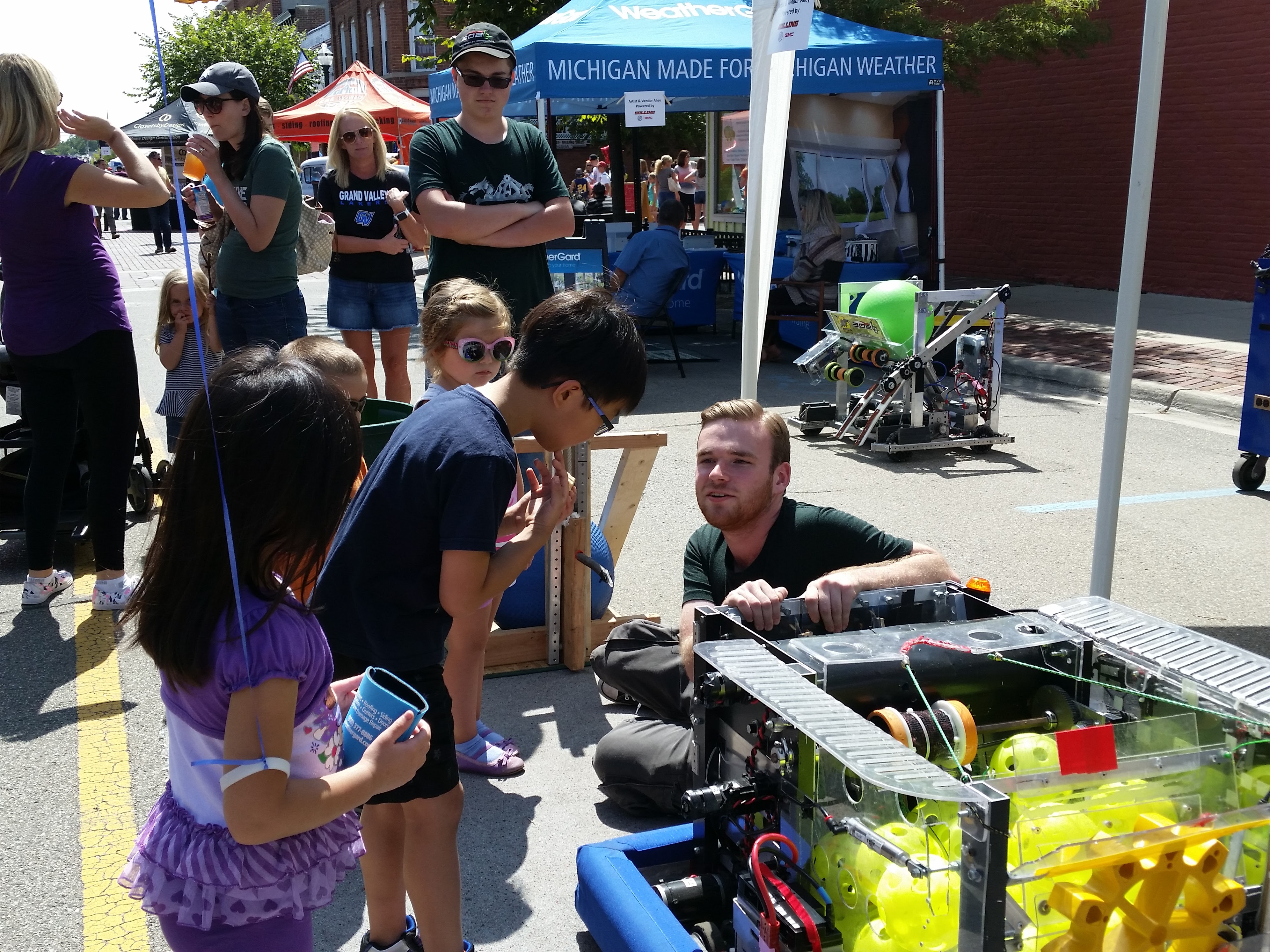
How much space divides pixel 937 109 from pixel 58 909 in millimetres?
10481

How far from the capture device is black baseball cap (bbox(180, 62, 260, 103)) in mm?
4414

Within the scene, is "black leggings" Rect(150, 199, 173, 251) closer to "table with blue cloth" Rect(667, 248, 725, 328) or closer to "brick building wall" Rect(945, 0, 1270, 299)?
"table with blue cloth" Rect(667, 248, 725, 328)

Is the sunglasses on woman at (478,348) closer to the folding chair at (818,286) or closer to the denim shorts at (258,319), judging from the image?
the denim shorts at (258,319)

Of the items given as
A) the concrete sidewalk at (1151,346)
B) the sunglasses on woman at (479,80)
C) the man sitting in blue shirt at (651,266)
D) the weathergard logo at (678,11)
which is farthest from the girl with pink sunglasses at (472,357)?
the weathergard logo at (678,11)

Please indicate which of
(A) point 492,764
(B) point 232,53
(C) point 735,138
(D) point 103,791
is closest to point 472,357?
(A) point 492,764

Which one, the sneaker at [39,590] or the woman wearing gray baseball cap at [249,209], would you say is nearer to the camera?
the woman wearing gray baseball cap at [249,209]

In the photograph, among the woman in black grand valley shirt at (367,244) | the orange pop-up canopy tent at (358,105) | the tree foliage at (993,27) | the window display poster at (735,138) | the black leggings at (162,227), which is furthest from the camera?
the orange pop-up canopy tent at (358,105)

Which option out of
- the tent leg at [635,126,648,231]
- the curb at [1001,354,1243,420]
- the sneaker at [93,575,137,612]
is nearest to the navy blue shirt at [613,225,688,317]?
the curb at [1001,354,1243,420]

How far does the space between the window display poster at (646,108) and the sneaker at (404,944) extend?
8.31 m

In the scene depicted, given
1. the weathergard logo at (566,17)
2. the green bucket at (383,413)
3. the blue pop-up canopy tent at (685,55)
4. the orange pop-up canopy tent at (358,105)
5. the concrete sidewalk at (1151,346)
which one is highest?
the orange pop-up canopy tent at (358,105)

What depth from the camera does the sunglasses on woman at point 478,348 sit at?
3600 mm

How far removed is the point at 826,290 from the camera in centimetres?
1128

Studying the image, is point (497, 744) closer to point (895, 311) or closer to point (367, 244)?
point (367, 244)

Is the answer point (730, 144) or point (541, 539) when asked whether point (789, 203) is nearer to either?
point (730, 144)
